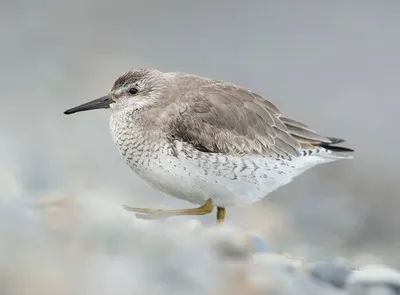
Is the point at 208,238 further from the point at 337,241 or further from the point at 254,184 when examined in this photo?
the point at 337,241

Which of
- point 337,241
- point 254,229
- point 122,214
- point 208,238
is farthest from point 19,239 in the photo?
point 337,241

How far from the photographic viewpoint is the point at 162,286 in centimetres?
315

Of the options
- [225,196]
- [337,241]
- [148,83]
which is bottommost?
[337,241]

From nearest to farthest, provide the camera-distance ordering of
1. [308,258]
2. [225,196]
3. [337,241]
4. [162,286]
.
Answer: [162,286] < [225,196] < [308,258] < [337,241]

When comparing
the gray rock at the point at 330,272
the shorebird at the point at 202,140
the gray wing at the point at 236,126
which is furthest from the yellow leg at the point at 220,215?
the gray rock at the point at 330,272

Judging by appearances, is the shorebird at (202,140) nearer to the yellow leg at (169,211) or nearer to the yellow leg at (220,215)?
the yellow leg at (169,211)

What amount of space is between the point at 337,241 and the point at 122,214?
0.85 metres

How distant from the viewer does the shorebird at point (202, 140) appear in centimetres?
329

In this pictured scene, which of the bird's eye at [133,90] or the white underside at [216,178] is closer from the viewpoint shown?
the white underside at [216,178]

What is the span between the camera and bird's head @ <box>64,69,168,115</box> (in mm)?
3410

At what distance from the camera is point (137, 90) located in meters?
3.43

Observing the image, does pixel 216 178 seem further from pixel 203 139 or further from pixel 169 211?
pixel 169 211

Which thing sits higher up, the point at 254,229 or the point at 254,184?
the point at 254,184

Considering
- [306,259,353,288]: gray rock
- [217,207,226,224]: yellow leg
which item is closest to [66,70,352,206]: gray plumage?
[217,207,226,224]: yellow leg
